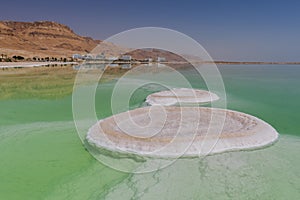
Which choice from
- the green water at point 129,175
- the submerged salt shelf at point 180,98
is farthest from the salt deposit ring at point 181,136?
the submerged salt shelf at point 180,98

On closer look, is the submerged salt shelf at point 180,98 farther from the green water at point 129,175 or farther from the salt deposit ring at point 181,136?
the green water at point 129,175

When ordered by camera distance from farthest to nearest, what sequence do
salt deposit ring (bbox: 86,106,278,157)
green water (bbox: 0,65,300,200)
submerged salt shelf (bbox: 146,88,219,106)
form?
submerged salt shelf (bbox: 146,88,219,106)
salt deposit ring (bbox: 86,106,278,157)
green water (bbox: 0,65,300,200)

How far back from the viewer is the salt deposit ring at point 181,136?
980 cm

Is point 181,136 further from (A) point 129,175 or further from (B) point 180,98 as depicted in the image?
(B) point 180,98

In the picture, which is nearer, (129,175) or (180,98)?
(129,175)

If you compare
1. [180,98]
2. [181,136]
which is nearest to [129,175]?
[181,136]

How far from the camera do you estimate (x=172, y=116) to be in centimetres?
1444

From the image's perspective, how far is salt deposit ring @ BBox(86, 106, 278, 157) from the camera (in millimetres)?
Answer: 9805

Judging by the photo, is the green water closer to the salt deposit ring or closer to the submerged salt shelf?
the salt deposit ring

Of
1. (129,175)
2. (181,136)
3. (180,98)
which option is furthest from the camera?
(180,98)

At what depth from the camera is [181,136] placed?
11.2 m

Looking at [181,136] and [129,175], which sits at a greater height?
[181,136]

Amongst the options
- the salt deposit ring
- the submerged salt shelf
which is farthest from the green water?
the submerged salt shelf

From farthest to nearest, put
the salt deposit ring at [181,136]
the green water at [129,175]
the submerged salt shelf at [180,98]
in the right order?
the submerged salt shelf at [180,98] → the salt deposit ring at [181,136] → the green water at [129,175]
